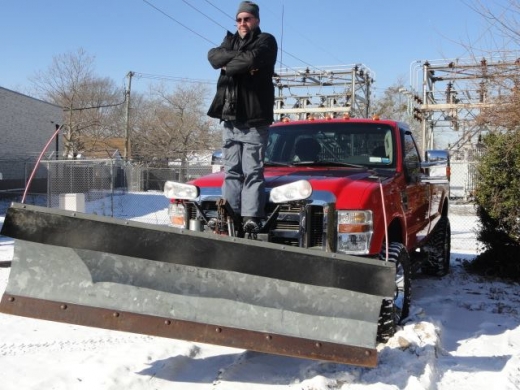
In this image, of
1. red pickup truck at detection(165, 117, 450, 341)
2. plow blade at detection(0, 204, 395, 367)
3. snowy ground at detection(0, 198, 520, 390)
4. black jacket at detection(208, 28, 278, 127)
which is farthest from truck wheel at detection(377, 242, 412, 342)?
black jacket at detection(208, 28, 278, 127)

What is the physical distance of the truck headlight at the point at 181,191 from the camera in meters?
4.04

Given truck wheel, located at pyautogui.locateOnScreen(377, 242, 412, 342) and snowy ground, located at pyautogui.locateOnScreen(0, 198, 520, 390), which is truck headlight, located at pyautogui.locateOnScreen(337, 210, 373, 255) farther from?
snowy ground, located at pyautogui.locateOnScreen(0, 198, 520, 390)

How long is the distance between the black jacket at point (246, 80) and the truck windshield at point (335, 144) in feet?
3.88

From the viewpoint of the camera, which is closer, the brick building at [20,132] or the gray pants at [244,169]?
the gray pants at [244,169]

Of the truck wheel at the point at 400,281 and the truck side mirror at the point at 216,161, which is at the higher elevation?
the truck side mirror at the point at 216,161

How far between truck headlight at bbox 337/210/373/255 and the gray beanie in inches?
62.8

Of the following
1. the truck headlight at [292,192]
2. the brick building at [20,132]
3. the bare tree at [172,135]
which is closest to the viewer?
the truck headlight at [292,192]

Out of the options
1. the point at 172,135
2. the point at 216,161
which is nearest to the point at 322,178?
the point at 216,161

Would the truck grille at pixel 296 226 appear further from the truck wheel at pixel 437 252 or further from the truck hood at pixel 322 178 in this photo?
the truck wheel at pixel 437 252

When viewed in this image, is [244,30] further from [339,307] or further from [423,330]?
[423,330]

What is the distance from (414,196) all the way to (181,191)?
270 centimetres

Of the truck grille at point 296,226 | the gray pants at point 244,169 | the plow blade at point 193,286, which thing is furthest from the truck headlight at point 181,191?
the plow blade at point 193,286

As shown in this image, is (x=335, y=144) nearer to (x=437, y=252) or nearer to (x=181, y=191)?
(x=181, y=191)

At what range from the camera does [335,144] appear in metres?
5.42
